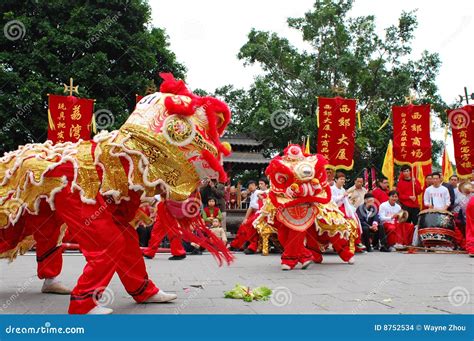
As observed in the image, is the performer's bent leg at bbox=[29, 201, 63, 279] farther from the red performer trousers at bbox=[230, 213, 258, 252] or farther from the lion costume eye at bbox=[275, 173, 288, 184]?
the red performer trousers at bbox=[230, 213, 258, 252]

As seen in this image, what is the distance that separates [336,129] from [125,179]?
35.1 ft

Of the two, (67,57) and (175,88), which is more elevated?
(67,57)

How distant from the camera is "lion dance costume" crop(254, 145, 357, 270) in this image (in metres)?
6.30

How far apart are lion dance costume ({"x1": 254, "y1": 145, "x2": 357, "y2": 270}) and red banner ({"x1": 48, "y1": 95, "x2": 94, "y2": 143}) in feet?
25.0

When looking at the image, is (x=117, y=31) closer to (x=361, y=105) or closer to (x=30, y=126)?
(x=30, y=126)

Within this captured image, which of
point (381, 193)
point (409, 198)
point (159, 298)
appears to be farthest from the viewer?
point (381, 193)

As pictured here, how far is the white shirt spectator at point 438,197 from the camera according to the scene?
9.68 m

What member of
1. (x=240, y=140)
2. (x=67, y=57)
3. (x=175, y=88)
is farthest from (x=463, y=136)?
(x=67, y=57)

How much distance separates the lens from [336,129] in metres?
13.4

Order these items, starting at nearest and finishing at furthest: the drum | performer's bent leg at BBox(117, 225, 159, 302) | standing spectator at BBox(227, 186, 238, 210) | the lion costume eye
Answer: performer's bent leg at BBox(117, 225, 159, 302), the lion costume eye, the drum, standing spectator at BBox(227, 186, 238, 210)

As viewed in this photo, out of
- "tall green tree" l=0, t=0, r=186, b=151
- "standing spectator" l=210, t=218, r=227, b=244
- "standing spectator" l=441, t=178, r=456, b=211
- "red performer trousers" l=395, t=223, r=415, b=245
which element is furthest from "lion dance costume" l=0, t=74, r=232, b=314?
"tall green tree" l=0, t=0, r=186, b=151

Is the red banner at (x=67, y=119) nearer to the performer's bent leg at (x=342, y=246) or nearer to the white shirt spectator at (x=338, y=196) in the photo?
the white shirt spectator at (x=338, y=196)

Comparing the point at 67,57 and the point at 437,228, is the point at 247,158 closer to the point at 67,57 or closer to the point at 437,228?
the point at 67,57

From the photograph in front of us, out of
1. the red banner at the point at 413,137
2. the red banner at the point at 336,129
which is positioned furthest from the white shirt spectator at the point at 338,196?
the red banner at the point at 413,137
